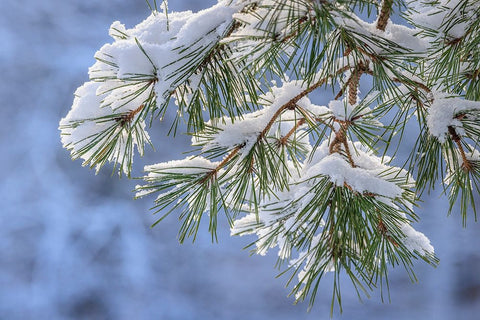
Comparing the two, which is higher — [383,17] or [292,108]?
[383,17]

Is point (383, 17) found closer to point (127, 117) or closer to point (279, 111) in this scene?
point (279, 111)

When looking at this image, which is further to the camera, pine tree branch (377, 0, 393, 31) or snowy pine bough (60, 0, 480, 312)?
pine tree branch (377, 0, 393, 31)

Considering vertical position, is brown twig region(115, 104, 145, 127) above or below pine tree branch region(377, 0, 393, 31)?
below

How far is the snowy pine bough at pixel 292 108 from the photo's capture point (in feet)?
1.89

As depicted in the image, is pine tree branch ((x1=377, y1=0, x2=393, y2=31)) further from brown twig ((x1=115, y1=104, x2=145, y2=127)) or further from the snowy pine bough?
brown twig ((x1=115, y1=104, x2=145, y2=127))

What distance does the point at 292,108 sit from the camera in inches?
28.6

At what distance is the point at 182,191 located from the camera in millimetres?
706

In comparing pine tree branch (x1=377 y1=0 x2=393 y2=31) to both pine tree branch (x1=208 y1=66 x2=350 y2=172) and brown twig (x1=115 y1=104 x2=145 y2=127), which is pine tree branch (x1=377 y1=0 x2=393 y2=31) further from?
brown twig (x1=115 y1=104 x2=145 y2=127)

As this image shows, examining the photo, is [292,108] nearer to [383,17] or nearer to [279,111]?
[279,111]

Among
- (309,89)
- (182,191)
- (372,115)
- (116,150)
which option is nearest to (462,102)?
(372,115)

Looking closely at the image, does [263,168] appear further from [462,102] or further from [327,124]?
[462,102]

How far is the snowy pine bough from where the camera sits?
577 millimetres

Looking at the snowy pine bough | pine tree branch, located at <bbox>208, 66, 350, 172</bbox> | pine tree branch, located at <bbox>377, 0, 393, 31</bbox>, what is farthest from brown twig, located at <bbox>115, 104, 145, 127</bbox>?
pine tree branch, located at <bbox>377, 0, 393, 31</bbox>

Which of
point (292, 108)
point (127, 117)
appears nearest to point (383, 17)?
point (292, 108)
